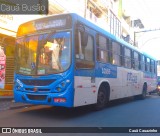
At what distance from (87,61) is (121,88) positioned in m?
3.97

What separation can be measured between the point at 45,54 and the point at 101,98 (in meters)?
3.10

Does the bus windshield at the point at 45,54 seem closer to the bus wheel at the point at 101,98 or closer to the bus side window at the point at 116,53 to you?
the bus wheel at the point at 101,98

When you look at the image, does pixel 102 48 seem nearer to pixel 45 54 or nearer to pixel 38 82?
pixel 45 54

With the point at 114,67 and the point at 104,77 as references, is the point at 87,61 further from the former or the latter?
the point at 114,67

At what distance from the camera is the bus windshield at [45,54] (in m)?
8.16

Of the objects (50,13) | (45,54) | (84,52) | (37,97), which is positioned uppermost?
(50,13)

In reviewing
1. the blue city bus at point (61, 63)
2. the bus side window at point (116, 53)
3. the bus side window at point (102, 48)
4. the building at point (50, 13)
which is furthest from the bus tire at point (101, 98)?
the building at point (50, 13)

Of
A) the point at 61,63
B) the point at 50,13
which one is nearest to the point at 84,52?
the point at 61,63

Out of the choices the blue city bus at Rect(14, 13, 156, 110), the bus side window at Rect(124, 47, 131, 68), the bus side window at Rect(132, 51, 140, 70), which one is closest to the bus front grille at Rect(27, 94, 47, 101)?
the blue city bus at Rect(14, 13, 156, 110)

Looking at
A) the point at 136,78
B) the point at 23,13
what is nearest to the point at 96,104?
the point at 136,78

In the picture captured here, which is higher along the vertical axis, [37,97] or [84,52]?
[84,52]

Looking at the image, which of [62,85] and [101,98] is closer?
[62,85]

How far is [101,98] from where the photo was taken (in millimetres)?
10156

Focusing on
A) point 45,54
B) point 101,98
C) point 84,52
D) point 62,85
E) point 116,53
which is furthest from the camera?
point 116,53
